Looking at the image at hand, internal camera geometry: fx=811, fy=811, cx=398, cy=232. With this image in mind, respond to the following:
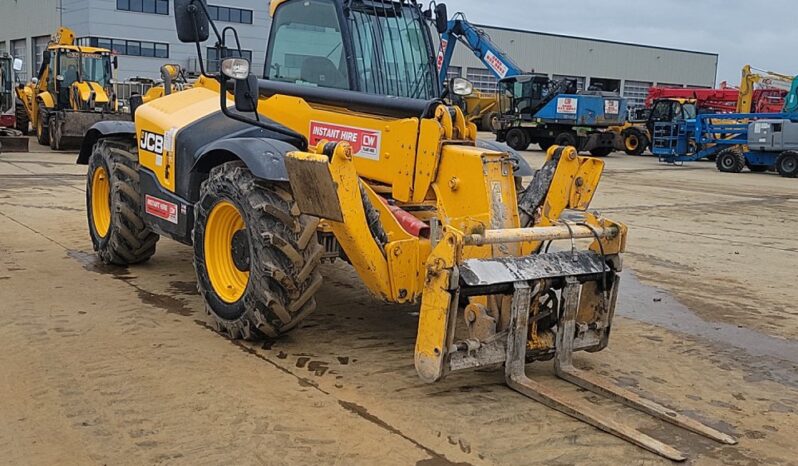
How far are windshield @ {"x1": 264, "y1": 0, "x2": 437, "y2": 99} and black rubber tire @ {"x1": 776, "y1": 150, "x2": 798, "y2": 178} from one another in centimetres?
1920

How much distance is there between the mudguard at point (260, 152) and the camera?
4.76 meters

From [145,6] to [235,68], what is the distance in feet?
130

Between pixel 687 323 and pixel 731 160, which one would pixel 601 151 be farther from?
pixel 687 323

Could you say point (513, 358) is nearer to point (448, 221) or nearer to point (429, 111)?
point (448, 221)

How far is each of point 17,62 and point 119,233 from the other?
1359cm

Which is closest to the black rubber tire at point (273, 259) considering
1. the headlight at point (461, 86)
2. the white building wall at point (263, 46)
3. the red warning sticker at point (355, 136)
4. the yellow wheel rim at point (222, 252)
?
the yellow wheel rim at point (222, 252)

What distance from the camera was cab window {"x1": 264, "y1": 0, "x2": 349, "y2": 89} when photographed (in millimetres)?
5387

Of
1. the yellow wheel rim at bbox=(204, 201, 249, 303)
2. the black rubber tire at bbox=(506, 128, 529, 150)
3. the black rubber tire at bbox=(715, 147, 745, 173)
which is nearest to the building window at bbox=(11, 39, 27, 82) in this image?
the black rubber tire at bbox=(506, 128, 529, 150)

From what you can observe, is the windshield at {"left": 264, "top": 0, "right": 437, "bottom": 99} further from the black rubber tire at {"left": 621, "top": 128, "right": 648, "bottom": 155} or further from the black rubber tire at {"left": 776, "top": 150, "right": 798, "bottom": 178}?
the black rubber tire at {"left": 621, "top": 128, "right": 648, "bottom": 155}

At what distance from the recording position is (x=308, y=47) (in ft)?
18.5

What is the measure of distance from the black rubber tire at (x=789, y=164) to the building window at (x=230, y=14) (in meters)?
29.7

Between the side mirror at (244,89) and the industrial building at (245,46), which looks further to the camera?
the industrial building at (245,46)

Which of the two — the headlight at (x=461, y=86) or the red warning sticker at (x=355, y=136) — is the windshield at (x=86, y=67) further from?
the headlight at (x=461, y=86)

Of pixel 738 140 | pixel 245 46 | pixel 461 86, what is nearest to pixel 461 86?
pixel 461 86
